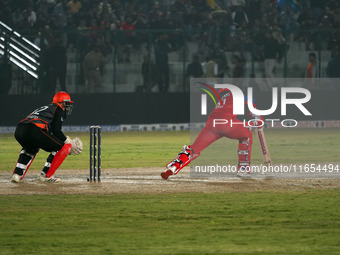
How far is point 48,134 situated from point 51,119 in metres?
0.32

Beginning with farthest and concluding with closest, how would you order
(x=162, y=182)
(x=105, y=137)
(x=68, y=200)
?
(x=105, y=137)
(x=162, y=182)
(x=68, y=200)

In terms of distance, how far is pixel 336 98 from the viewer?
31609 mm

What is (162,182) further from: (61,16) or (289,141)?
(61,16)

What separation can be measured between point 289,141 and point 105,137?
644cm

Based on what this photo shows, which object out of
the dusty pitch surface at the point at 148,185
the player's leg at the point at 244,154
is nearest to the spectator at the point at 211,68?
the dusty pitch surface at the point at 148,185

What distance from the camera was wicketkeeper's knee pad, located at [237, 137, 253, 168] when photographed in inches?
664

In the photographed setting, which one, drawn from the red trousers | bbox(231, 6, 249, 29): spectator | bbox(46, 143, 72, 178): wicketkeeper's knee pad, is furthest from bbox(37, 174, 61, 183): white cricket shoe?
bbox(231, 6, 249, 29): spectator

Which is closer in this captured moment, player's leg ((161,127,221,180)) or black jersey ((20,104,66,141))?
black jersey ((20,104,66,141))

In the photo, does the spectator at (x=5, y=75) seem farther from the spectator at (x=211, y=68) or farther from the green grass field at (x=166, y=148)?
the spectator at (x=211, y=68)

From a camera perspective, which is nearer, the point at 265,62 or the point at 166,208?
the point at 166,208

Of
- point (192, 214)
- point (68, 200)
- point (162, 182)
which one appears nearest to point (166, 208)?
point (192, 214)

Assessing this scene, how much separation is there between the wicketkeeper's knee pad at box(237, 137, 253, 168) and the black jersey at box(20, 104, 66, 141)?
360 centimetres

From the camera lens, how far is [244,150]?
1694 centimetres

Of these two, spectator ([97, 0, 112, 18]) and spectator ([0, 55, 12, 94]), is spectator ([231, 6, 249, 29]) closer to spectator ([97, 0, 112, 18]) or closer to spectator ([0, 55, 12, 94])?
spectator ([97, 0, 112, 18])
